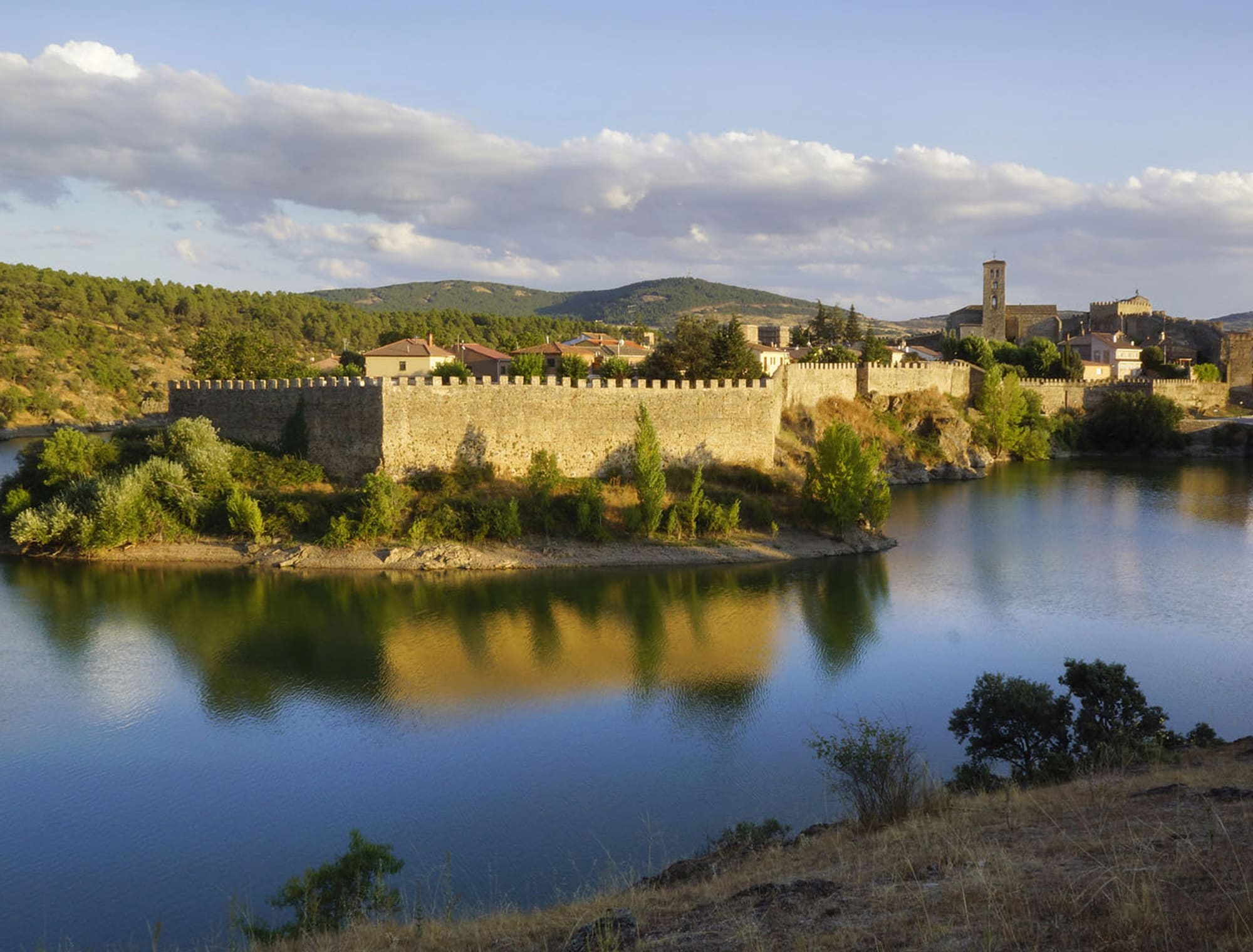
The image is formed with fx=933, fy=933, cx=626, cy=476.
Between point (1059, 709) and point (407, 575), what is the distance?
16.7m

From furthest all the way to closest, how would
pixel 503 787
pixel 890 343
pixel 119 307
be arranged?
pixel 119 307, pixel 890 343, pixel 503 787

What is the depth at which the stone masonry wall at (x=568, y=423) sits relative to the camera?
86.2 feet

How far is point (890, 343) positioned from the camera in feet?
205

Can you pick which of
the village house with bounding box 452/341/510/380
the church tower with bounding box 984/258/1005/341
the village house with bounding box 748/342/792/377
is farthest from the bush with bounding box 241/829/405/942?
the church tower with bounding box 984/258/1005/341

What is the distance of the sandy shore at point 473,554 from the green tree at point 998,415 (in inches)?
847

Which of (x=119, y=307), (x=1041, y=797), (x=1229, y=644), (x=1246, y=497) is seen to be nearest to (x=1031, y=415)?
(x=1246, y=497)

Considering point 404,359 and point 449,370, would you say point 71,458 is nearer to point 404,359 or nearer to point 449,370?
point 449,370

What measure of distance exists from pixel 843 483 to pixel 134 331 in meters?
59.0

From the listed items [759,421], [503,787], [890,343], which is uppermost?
[890,343]

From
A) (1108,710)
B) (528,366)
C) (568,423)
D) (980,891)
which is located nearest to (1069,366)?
(528,366)

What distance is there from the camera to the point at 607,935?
562cm

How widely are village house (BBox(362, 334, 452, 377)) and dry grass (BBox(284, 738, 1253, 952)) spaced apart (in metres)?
30.5

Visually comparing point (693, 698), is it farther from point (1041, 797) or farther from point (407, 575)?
point (407, 575)

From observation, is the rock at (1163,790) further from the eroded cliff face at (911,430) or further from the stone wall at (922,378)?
the stone wall at (922,378)
